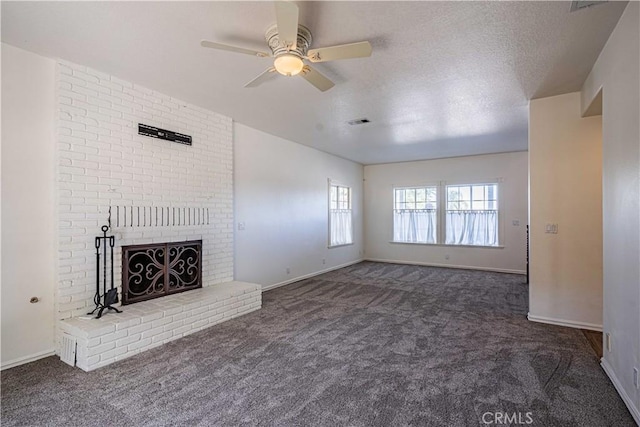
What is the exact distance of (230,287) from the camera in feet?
14.0

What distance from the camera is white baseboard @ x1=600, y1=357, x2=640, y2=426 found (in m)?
1.97

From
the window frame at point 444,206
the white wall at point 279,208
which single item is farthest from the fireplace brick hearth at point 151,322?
the window frame at point 444,206

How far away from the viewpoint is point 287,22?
199 cm

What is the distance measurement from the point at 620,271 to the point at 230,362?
313 cm

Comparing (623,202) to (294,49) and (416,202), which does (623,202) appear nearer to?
(294,49)

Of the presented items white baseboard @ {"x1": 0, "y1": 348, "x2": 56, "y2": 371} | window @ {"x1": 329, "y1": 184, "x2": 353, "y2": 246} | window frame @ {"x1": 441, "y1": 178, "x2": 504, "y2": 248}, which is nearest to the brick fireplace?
white baseboard @ {"x1": 0, "y1": 348, "x2": 56, "y2": 371}

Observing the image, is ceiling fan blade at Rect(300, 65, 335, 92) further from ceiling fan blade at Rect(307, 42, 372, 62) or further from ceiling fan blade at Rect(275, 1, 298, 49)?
ceiling fan blade at Rect(275, 1, 298, 49)

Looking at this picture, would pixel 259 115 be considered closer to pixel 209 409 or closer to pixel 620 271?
pixel 209 409

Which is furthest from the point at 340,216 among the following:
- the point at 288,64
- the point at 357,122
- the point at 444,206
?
the point at 288,64

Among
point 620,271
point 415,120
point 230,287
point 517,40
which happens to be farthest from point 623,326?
point 230,287

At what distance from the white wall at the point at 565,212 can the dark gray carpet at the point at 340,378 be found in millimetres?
353

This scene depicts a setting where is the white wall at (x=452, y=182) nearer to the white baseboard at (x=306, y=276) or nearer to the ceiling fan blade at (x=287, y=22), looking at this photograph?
the white baseboard at (x=306, y=276)

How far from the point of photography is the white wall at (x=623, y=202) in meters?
2.00

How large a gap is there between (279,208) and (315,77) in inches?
133
